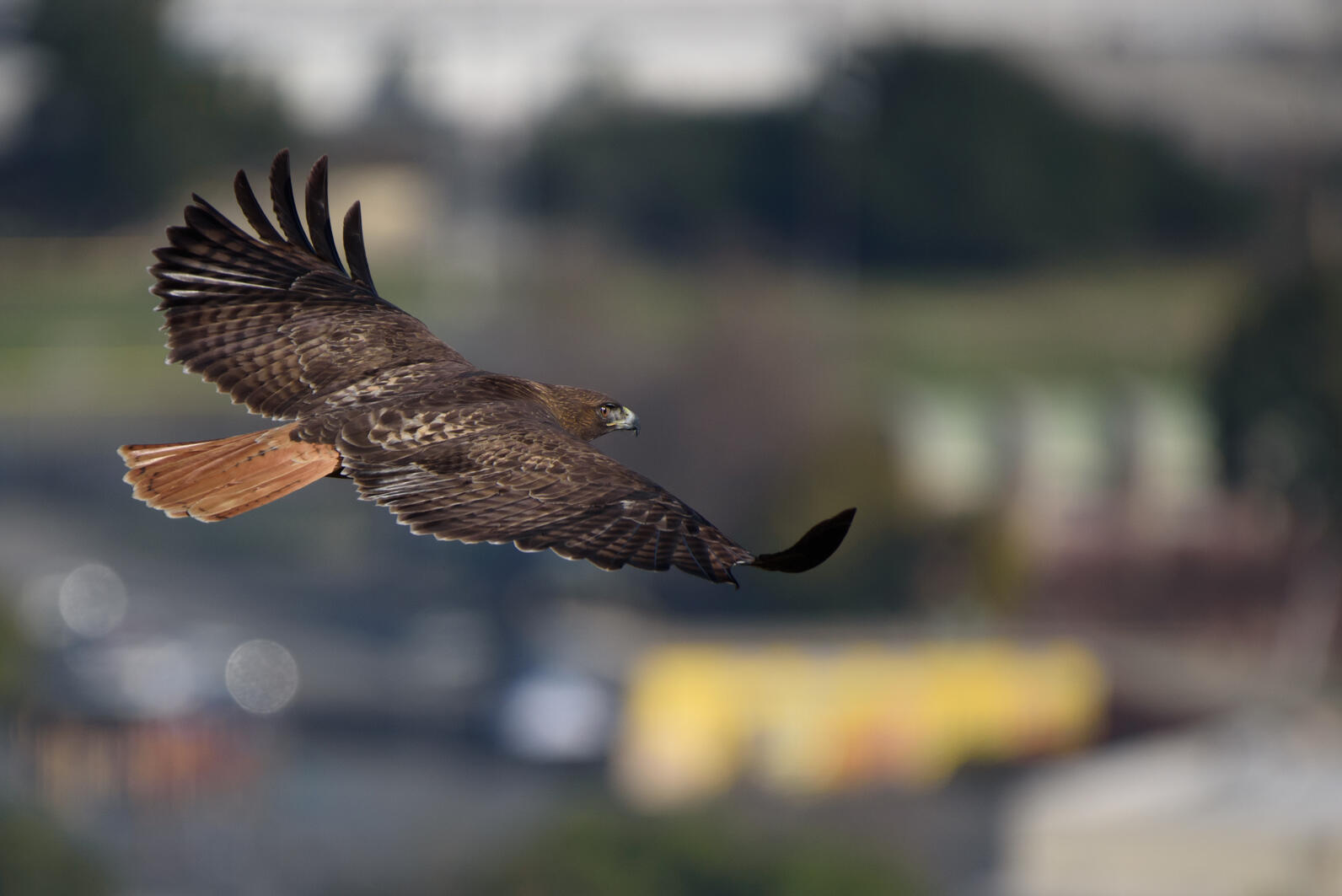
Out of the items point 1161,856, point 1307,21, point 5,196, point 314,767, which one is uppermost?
point 1307,21

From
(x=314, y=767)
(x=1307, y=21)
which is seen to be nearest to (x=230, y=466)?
(x=314, y=767)

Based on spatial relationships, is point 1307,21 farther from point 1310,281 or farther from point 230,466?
point 230,466

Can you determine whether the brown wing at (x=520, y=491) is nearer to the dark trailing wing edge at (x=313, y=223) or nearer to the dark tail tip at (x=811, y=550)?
the dark tail tip at (x=811, y=550)

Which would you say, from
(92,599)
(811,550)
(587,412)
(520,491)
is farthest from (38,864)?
(811,550)

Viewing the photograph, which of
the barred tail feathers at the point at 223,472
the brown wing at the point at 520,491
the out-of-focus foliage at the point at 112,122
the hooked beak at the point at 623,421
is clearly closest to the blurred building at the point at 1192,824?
the hooked beak at the point at 623,421

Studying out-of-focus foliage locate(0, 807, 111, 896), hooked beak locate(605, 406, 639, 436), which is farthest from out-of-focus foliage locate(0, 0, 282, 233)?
hooked beak locate(605, 406, 639, 436)

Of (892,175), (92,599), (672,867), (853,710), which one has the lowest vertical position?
(92,599)

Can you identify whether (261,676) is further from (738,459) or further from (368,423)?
(368,423)
